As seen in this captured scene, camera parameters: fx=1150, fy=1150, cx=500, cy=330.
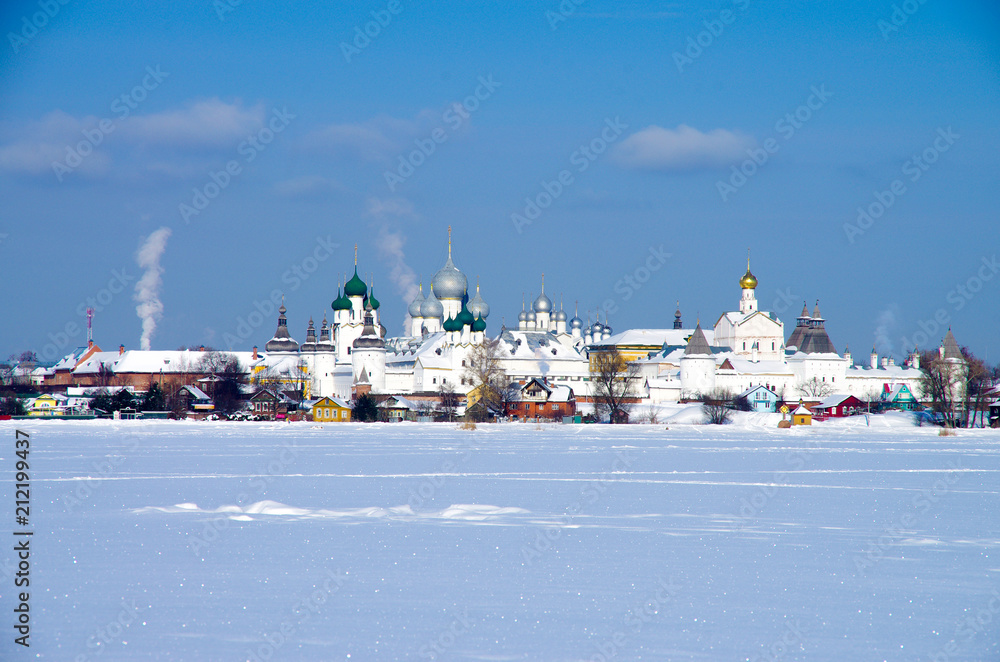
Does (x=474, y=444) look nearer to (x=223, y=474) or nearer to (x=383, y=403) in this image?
(x=223, y=474)

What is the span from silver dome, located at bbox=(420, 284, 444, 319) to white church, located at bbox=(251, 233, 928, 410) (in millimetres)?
90

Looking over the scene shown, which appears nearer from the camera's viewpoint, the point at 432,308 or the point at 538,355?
the point at 538,355

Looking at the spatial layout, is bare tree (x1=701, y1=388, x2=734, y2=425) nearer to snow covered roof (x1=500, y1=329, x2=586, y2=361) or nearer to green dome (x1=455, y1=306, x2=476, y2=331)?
snow covered roof (x1=500, y1=329, x2=586, y2=361)

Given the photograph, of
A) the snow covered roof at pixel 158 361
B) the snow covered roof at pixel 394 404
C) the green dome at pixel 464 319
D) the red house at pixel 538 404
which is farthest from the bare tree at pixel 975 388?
the snow covered roof at pixel 158 361

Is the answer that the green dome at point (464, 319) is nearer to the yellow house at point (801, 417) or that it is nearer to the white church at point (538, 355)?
the white church at point (538, 355)

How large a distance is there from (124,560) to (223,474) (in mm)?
7962

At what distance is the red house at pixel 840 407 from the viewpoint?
53.4m

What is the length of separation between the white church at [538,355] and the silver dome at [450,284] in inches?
2.5

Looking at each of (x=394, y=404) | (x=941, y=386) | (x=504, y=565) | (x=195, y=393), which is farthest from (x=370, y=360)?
(x=504, y=565)

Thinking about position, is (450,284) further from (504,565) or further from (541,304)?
(504,565)

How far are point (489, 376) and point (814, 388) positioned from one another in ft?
65.9

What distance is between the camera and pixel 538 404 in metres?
54.1

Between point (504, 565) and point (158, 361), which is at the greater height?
point (158, 361)

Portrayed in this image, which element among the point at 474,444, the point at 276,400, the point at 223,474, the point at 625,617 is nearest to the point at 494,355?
the point at 276,400
